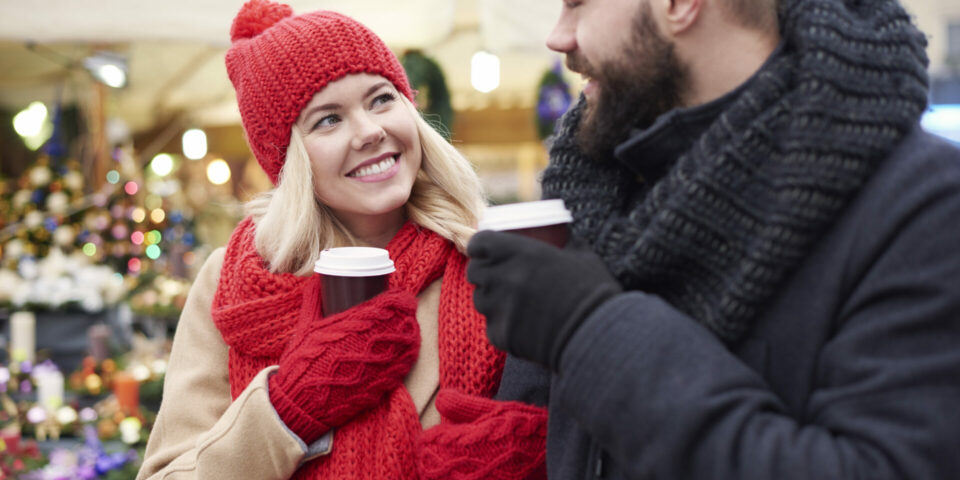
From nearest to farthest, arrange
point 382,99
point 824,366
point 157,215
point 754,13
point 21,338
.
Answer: point 824,366 → point 754,13 → point 382,99 → point 21,338 → point 157,215

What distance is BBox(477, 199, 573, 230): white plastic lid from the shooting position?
4.34ft

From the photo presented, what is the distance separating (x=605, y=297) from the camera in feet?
3.80

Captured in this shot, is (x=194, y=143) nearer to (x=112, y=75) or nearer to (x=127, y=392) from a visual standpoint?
(x=112, y=75)

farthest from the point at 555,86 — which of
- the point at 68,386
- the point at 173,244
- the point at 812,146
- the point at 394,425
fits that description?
the point at 812,146

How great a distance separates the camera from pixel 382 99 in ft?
6.60

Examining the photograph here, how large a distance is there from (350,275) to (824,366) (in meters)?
0.89

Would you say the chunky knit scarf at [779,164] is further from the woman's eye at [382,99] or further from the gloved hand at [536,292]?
the woman's eye at [382,99]

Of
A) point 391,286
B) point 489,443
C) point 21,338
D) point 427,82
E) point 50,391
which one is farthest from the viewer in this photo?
point 427,82

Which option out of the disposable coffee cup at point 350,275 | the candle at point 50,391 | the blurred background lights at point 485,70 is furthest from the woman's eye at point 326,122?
the blurred background lights at point 485,70

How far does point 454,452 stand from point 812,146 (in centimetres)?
84

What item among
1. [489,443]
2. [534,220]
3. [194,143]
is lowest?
[194,143]

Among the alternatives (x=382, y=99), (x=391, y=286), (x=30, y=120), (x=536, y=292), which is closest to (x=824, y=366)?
(x=536, y=292)

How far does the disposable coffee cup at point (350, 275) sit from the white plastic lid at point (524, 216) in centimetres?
36

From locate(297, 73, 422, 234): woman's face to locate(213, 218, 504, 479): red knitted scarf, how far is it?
14 cm
